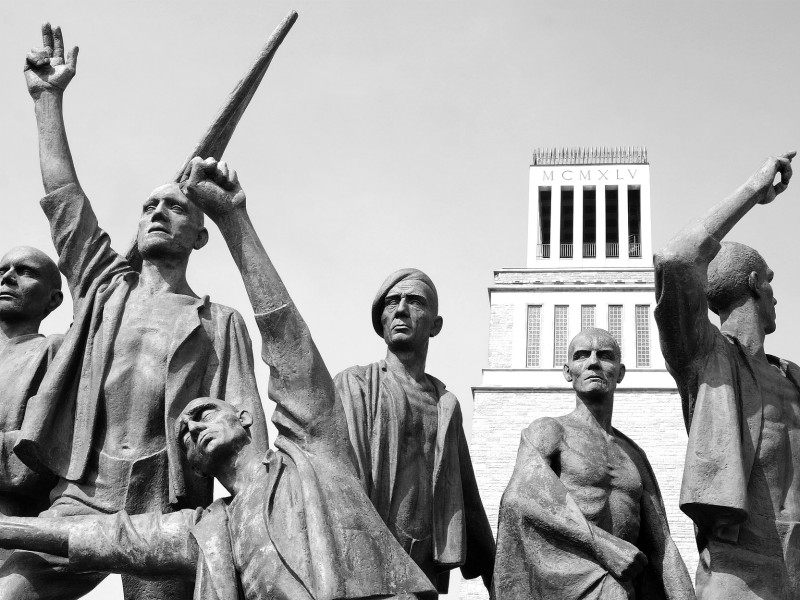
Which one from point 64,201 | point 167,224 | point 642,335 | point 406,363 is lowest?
point 406,363

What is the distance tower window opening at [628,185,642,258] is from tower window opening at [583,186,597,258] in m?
2.40

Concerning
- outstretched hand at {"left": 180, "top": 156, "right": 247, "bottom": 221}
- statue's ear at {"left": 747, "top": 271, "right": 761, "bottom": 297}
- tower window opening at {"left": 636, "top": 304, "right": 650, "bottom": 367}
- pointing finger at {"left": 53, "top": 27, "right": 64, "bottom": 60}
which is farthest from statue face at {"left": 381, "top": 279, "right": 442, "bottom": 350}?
tower window opening at {"left": 636, "top": 304, "right": 650, "bottom": 367}

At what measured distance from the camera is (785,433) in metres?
9.62

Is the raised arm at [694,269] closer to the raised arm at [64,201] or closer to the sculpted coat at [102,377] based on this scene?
the sculpted coat at [102,377]

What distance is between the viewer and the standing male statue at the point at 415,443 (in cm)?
1005

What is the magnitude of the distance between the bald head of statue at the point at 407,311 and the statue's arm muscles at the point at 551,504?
1.15 metres

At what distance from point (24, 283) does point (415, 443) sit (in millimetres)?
3206

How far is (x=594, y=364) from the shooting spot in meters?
10.3

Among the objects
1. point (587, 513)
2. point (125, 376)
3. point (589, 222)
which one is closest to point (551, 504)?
point (587, 513)

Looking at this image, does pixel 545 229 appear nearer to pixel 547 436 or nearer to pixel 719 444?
pixel 547 436

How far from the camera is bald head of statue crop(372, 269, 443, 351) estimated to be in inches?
426

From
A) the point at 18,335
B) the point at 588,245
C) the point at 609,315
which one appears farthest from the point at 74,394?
the point at 588,245

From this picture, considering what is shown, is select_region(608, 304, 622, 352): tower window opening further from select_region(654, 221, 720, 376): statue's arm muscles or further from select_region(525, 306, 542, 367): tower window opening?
select_region(654, 221, 720, 376): statue's arm muscles

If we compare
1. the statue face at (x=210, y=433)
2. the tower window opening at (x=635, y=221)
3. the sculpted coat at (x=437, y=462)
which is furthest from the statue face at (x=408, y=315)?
the tower window opening at (x=635, y=221)
